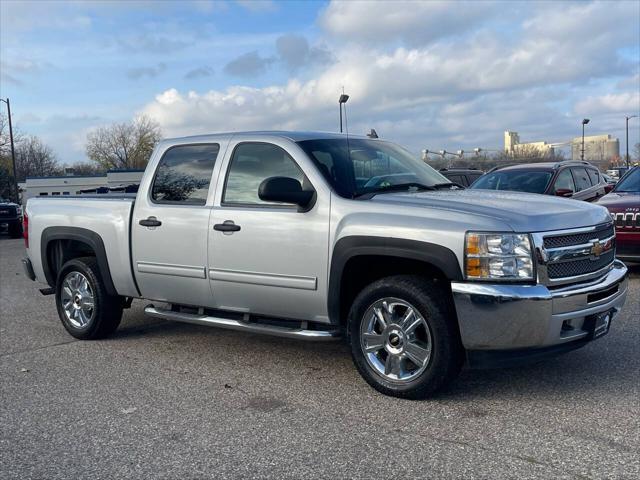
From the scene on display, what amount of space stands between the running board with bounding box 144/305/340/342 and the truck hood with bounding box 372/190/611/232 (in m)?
1.07

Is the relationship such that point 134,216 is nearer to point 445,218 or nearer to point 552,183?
point 445,218

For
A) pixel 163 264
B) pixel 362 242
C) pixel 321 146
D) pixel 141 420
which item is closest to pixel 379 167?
pixel 321 146

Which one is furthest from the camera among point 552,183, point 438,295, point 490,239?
point 552,183

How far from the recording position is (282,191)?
16.3 ft

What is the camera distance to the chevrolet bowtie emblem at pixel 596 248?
473 cm

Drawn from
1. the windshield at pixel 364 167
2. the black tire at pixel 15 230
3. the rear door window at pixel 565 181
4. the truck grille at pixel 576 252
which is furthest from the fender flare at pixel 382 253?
the black tire at pixel 15 230

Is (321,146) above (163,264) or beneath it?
above

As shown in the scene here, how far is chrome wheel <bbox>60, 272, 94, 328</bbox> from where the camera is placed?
6843mm

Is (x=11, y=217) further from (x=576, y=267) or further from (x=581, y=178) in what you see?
(x=576, y=267)

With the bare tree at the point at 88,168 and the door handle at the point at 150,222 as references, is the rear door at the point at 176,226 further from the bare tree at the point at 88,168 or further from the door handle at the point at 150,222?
the bare tree at the point at 88,168

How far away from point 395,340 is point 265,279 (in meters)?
1.15

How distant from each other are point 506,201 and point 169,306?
125 inches

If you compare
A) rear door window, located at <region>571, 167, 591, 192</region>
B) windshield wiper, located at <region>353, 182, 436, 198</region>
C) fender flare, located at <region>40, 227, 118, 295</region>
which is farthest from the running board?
rear door window, located at <region>571, 167, 591, 192</region>

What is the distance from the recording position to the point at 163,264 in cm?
596
